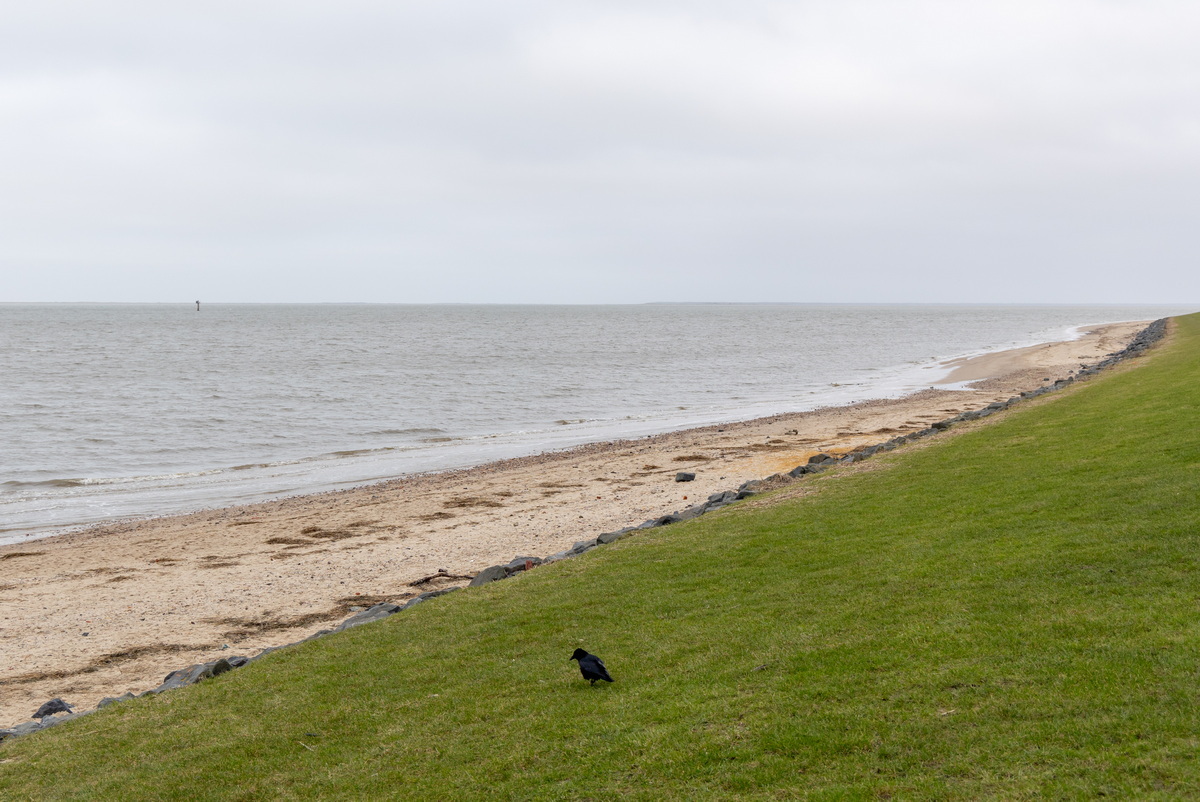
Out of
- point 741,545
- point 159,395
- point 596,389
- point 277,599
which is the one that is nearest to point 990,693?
Answer: point 741,545

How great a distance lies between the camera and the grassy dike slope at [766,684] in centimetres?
602

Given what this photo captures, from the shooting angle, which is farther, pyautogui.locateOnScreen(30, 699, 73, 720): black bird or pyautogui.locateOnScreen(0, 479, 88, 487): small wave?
pyautogui.locateOnScreen(0, 479, 88, 487): small wave

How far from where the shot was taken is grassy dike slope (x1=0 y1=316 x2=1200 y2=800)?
6.02 metres

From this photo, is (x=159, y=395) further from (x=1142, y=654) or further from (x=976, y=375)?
(x=1142, y=654)

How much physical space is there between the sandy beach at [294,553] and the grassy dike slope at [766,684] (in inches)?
149

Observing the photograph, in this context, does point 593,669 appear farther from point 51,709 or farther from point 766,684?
point 51,709

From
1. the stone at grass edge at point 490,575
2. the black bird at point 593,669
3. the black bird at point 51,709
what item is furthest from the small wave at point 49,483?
the black bird at point 593,669

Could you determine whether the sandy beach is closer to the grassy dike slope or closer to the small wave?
the grassy dike slope

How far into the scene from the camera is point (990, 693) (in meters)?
6.68

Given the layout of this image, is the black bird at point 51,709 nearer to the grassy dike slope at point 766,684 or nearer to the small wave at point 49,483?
the grassy dike slope at point 766,684

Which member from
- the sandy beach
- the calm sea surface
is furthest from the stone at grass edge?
the calm sea surface

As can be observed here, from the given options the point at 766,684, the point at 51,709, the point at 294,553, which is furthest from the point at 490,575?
the point at 294,553

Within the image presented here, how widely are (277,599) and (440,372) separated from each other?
187 ft

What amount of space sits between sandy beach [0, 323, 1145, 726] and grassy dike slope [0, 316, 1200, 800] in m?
3.79
